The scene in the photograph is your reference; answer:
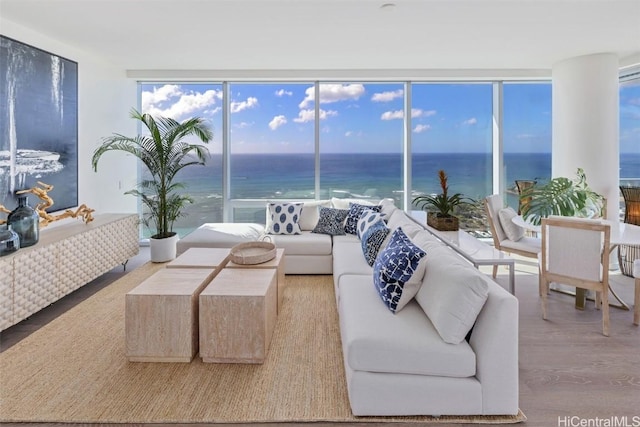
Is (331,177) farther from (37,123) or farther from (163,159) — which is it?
(37,123)

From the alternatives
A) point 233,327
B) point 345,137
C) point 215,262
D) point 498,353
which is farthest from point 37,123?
point 498,353

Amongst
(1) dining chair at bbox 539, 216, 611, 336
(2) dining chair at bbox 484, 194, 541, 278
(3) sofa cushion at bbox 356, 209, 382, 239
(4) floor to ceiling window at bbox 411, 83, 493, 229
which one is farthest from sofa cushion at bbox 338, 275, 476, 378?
(4) floor to ceiling window at bbox 411, 83, 493, 229

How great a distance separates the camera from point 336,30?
378cm

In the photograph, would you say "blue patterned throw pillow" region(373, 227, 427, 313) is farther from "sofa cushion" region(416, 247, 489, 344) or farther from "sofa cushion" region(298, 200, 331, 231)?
"sofa cushion" region(298, 200, 331, 231)

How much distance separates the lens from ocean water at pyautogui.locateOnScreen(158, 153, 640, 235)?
590cm

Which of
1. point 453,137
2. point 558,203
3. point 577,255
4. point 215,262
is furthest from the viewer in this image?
point 453,137

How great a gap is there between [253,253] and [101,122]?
3.20 metres

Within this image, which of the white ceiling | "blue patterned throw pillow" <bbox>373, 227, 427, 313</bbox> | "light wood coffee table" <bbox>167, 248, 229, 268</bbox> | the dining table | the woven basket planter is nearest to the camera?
"blue patterned throw pillow" <bbox>373, 227, 427, 313</bbox>

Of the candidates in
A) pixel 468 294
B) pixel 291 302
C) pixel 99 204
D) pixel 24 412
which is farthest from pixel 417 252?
pixel 99 204

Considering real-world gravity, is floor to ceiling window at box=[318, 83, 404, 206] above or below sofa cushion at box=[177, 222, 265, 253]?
above

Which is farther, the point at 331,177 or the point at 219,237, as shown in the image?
the point at 331,177

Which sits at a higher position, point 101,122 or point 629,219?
point 101,122

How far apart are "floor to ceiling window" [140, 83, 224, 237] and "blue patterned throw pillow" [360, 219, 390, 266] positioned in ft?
10.6

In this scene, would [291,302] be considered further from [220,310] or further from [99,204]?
[99,204]
